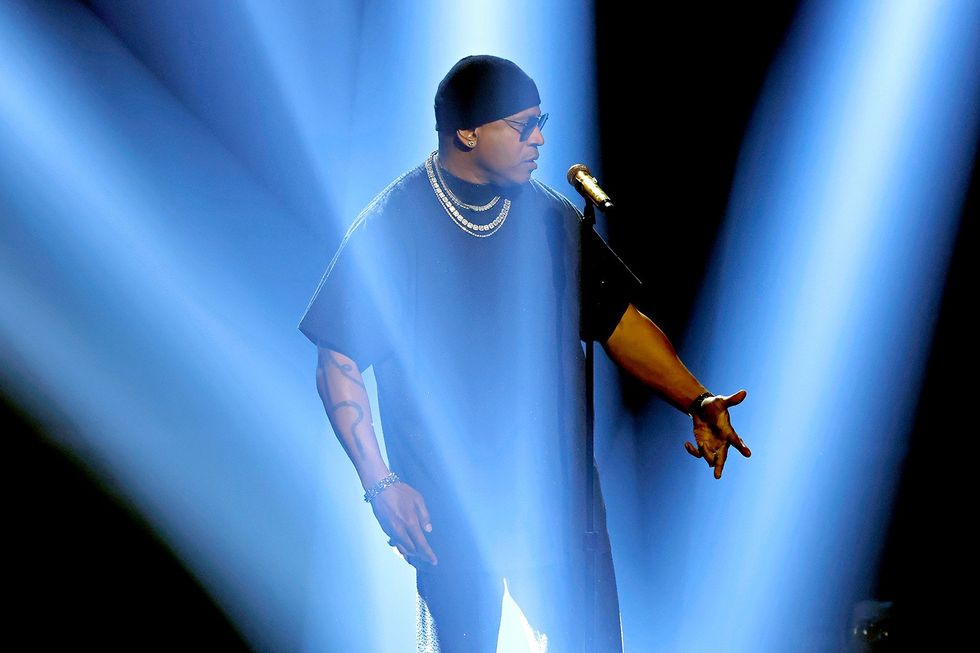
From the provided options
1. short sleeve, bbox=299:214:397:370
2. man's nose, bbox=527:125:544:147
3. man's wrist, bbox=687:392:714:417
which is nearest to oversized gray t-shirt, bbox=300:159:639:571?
short sleeve, bbox=299:214:397:370

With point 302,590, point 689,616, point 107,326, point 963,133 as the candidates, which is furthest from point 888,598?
point 107,326

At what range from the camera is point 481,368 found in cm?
230

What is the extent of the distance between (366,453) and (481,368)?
12.5 inches

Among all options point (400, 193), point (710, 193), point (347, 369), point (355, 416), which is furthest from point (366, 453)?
point (710, 193)

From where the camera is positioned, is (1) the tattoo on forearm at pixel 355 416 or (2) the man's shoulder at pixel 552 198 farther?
(2) the man's shoulder at pixel 552 198

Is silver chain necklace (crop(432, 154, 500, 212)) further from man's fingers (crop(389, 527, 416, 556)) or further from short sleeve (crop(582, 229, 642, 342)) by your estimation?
man's fingers (crop(389, 527, 416, 556))

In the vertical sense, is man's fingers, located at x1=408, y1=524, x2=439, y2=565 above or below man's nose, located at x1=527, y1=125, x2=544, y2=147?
Answer: below

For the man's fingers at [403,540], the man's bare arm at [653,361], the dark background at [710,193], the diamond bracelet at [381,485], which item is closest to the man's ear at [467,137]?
the man's bare arm at [653,361]

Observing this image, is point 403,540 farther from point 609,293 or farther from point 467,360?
point 609,293

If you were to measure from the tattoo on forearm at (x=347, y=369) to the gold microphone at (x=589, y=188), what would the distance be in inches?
24.0

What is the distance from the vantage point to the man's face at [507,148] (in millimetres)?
2271

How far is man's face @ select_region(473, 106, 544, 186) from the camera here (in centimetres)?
227

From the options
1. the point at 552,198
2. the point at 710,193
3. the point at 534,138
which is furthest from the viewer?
the point at 710,193

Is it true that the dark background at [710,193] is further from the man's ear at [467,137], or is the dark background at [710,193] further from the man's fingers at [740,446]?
the man's fingers at [740,446]
